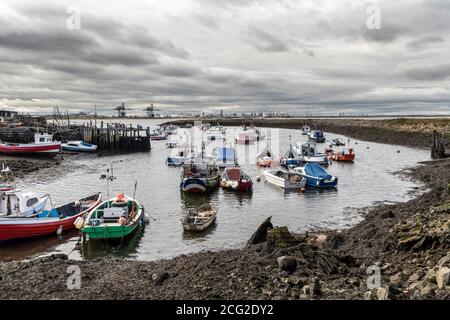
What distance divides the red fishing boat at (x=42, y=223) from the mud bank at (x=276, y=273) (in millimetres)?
5128

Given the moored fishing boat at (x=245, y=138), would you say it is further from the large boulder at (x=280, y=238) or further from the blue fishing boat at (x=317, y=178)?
the large boulder at (x=280, y=238)

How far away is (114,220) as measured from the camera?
73.6ft

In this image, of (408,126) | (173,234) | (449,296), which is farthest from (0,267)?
(408,126)

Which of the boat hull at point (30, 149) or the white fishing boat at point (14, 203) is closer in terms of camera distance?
the white fishing boat at point (14, 203)

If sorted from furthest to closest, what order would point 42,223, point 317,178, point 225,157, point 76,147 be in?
1. point 76,147
2. point 225,157
3. point 317,178
4. point 42,223

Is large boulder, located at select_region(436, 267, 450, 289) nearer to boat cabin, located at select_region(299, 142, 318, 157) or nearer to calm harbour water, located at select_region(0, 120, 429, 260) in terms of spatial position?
calm harbour water, located at select_region(0, 120, 429, 260)

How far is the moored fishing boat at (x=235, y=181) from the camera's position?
34.3 metres

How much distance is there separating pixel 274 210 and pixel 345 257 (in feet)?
47.9

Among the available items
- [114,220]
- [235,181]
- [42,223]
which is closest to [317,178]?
[235,181]

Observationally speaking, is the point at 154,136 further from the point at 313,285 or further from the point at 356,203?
the point at 313,285

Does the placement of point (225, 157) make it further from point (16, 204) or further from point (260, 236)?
point (260, 236)

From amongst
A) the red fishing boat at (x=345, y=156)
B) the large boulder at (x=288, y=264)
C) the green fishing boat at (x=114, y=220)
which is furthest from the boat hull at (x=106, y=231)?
the red fishing boat at (x=345, y=156)

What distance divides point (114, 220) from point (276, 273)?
12904 mm

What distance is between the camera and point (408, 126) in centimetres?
10044
